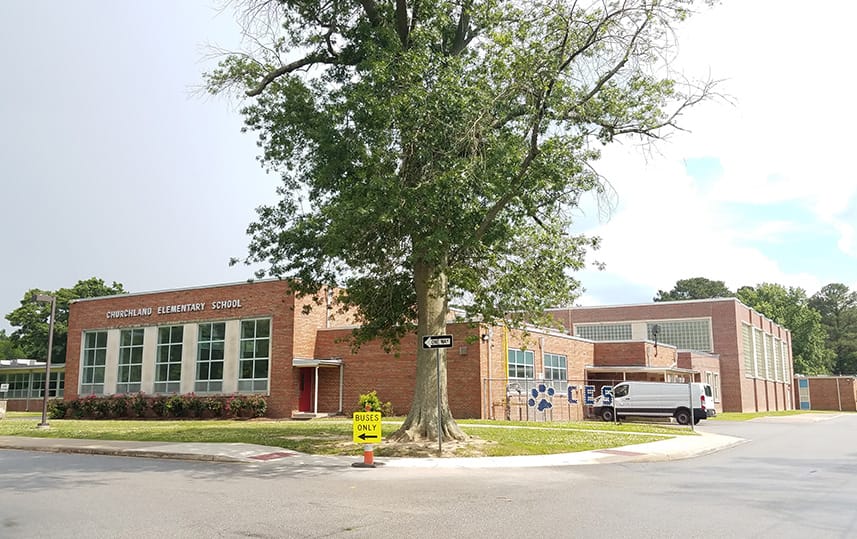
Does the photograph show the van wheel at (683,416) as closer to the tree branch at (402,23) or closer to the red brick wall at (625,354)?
the red brick wall at (625,354)

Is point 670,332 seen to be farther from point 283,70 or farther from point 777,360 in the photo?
point 283,70

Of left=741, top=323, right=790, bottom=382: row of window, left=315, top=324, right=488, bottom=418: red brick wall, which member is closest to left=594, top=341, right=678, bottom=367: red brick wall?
left=315, top=324, right=488, bottom=418: red brick wall

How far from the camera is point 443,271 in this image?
59.3 feet

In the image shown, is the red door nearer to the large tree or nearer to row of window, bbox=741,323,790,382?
the large tree

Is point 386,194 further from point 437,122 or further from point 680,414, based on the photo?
point 680,414

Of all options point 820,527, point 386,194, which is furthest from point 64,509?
point 820,527

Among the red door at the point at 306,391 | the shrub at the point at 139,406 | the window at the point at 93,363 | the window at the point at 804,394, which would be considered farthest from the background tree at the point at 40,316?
the window at the point at 804,394

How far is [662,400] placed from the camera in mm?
32469

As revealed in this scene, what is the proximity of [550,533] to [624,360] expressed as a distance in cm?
3574

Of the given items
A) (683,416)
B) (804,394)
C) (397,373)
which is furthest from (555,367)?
(804,394)

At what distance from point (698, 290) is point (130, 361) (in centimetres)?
8191

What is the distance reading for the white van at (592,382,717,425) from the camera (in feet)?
104

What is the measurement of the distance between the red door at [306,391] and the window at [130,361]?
9703mm

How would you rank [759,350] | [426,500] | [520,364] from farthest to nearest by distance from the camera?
1. [759,350]
2. [520,364]
3. [426,500]
